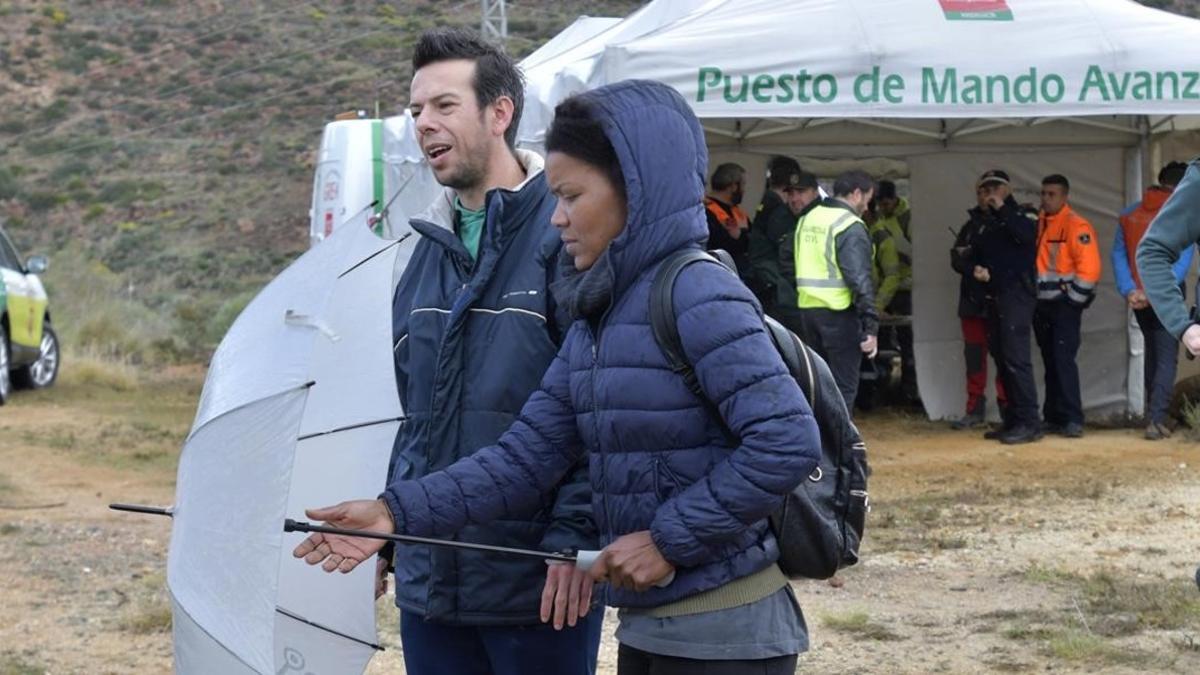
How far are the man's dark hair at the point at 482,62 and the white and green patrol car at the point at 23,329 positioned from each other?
45.6 ft

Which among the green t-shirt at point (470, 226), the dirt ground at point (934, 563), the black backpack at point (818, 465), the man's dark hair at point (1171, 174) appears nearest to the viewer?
the black backpack at point (818, 465)

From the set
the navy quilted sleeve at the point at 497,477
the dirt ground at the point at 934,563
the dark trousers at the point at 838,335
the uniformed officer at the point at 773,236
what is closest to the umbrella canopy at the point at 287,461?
the navy quilted sleeve at the point at 497,477

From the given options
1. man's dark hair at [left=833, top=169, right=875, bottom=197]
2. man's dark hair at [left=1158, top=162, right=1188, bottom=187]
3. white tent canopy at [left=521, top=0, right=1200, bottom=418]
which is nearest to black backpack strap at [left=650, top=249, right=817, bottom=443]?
white tent canopy at [left=521, top=0, right=1200, bottom=418]

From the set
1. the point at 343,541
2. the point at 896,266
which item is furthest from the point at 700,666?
the point at 896,266

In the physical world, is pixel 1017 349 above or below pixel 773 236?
below

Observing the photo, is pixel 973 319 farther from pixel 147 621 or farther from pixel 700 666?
pixel 700 666

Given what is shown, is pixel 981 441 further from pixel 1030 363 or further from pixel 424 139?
pixel 424 139

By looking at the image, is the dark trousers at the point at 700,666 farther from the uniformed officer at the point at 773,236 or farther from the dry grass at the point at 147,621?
the uniformed officer at the point at 773,236

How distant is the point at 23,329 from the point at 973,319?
355 inches

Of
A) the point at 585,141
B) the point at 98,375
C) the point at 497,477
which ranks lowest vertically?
the point at 98,375

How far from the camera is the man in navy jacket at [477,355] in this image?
11.3 ft

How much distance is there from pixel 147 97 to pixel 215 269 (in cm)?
1126

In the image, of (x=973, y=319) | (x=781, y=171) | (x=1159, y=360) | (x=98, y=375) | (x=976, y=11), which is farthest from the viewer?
(x=98, y=375)

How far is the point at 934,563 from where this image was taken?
28.7ft
